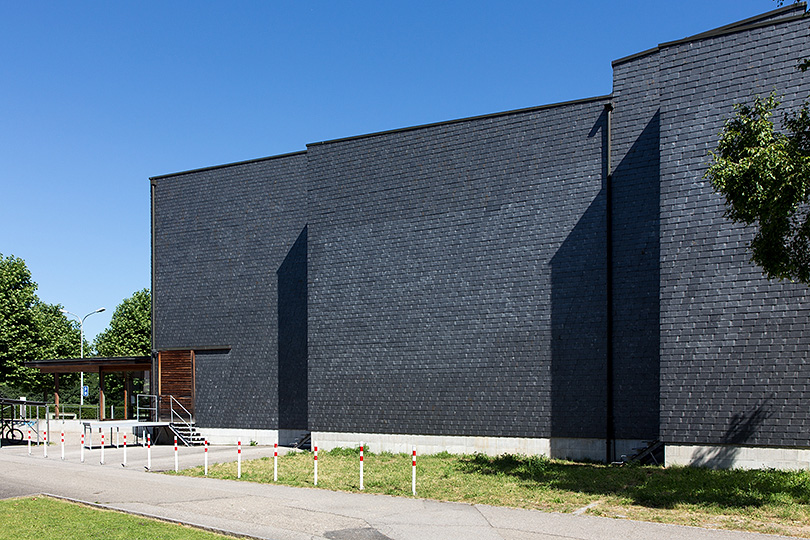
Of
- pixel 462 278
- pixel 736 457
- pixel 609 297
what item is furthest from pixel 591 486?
pixel 462 278

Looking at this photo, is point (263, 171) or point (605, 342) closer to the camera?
point (605, 342)

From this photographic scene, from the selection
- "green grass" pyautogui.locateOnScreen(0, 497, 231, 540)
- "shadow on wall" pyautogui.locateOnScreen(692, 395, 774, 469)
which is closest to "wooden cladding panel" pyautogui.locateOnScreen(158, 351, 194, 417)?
"green grass" pyautogui.locateOnScreen(0, 497, 231, 540)

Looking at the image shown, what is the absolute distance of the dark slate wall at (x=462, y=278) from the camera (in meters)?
20.4

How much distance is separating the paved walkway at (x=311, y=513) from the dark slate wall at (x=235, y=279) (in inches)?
302

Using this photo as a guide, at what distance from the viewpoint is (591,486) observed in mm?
15156

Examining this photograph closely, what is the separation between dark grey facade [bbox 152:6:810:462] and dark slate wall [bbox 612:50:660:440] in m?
0.05

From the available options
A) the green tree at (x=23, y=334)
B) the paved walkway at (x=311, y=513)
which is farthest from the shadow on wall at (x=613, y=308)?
the green tree at (x=23, y=334)

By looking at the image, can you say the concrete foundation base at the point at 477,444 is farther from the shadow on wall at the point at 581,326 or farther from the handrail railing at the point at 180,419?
the handrail railing at the point at 180,419

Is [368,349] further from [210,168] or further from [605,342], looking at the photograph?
[210,168]

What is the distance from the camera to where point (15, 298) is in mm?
48688

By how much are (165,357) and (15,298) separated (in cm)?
2512

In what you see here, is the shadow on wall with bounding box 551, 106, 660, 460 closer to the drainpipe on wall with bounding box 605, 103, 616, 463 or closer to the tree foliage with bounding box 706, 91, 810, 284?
the drainpipe on wall with bounding box 605, 103, 616, 463

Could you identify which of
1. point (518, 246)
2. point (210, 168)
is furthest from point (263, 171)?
point (518, 246)

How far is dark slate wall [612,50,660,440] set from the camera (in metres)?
19.3
